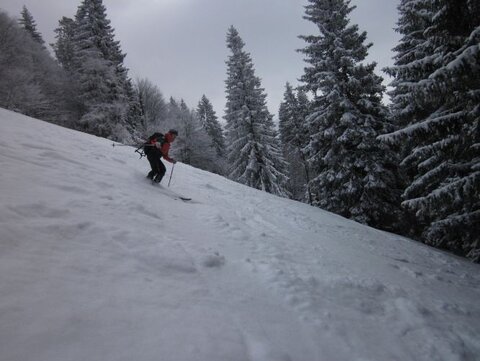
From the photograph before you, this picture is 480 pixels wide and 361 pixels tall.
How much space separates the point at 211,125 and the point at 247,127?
2752cm

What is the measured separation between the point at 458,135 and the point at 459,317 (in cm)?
508

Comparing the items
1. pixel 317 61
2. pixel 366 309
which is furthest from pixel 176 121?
pixel 366 309

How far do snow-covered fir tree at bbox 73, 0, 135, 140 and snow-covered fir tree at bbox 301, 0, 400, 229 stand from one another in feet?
56.3

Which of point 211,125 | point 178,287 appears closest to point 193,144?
point 211,125

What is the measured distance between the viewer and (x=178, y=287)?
3.65 meters

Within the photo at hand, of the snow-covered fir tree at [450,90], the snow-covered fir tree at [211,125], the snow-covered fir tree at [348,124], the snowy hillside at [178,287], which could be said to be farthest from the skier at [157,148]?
the snow-covered fir tree at [211,125]

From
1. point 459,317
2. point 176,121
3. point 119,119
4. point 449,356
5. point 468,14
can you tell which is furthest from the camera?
point 176,121

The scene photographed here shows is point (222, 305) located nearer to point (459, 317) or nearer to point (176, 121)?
point (459, 317)

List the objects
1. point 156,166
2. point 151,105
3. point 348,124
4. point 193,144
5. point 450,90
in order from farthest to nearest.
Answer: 1. point 151,105
2. point 193,144
3. point 348,124
4. point 156,166
5. point 450,90

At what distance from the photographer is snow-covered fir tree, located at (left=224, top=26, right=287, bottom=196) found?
80.7 feet

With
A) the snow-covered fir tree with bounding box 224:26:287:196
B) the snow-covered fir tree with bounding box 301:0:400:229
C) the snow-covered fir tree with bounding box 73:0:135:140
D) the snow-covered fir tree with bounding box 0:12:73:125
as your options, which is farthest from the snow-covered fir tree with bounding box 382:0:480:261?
the snow-covered fir tree with bounding box 0:12:73:125

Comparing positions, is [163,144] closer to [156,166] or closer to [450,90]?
[156,166]

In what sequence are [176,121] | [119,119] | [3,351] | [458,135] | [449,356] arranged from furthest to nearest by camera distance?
[176,121] → [119,119] → [458,135] → [449,356] → [3,351]

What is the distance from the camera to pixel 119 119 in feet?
87.5
